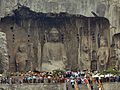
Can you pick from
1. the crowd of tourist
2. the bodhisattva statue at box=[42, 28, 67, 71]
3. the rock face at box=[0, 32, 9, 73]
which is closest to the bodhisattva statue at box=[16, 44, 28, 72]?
the bodhisattva statue at box=[42, 28, 67, 71]

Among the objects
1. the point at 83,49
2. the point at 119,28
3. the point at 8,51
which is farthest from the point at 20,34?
the point at 119,28

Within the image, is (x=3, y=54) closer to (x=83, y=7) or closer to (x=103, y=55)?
(x=83, y=7)

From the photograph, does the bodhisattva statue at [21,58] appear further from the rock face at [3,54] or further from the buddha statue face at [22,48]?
the rock face at [3,54]

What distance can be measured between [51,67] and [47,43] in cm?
255

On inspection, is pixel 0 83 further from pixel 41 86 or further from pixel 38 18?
pixel 38 18

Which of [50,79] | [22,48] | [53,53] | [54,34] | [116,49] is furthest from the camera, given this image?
[53,53]

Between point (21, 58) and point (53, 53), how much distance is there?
343cm

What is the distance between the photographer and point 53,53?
49.2 m

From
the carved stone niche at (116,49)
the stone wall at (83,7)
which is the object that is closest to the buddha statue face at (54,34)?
the stone wall at (83,7)

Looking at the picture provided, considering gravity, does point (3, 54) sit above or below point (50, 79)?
above

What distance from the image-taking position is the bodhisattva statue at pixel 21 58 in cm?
4791

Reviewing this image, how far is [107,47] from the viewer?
1919 inches

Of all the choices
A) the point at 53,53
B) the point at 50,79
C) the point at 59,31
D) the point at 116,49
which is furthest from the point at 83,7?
the point at 50,79

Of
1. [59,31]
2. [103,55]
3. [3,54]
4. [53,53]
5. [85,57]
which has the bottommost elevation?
[85,57]
